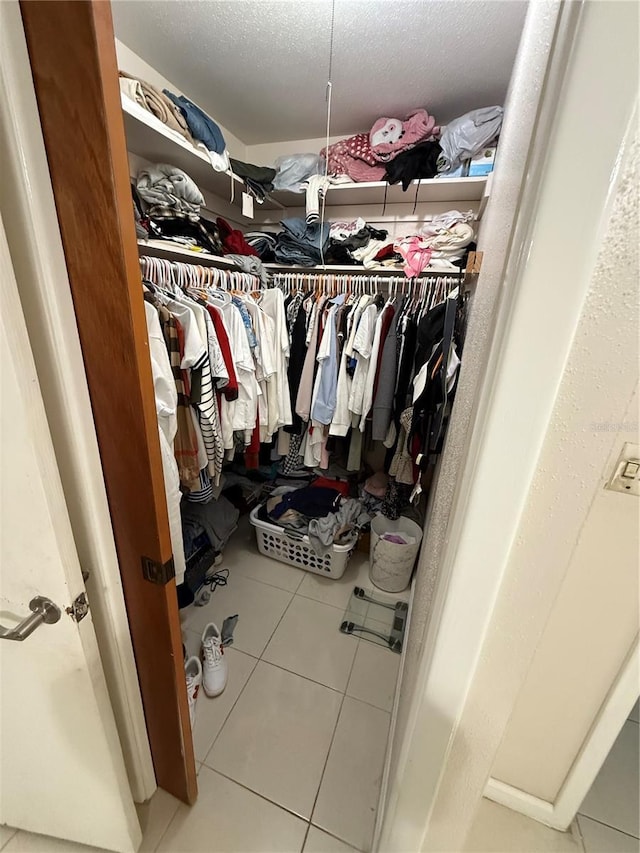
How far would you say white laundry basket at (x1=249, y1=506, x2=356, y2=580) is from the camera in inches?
72.6

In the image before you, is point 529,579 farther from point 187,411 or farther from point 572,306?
point 187,411

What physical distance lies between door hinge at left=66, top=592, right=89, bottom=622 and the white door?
0.03ft

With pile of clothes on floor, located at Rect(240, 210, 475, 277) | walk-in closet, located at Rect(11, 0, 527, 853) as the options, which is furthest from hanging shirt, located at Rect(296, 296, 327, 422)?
pile of clothes on floor, located at Rect(240, 210, 475, 277)

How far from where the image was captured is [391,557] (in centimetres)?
177

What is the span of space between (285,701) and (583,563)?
4.14 ft

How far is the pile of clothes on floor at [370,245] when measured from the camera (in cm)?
167

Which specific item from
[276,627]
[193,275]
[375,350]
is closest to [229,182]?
[193,275]

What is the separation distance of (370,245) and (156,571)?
1783 millimetres

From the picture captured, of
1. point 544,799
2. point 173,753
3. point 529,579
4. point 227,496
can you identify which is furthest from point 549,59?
point 227,496

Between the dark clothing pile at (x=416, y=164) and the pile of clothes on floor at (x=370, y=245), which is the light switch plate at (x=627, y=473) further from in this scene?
the dark clothing pile at (x=416, y=164)

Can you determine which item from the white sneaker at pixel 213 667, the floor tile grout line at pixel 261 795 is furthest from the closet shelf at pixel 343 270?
the floor tile grout line at pixel 261 795

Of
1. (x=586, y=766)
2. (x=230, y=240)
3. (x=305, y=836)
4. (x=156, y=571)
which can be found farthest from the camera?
(x=230, y=240)

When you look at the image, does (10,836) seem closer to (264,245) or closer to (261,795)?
(261,795)

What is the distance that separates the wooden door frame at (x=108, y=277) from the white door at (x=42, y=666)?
0.10 metres
